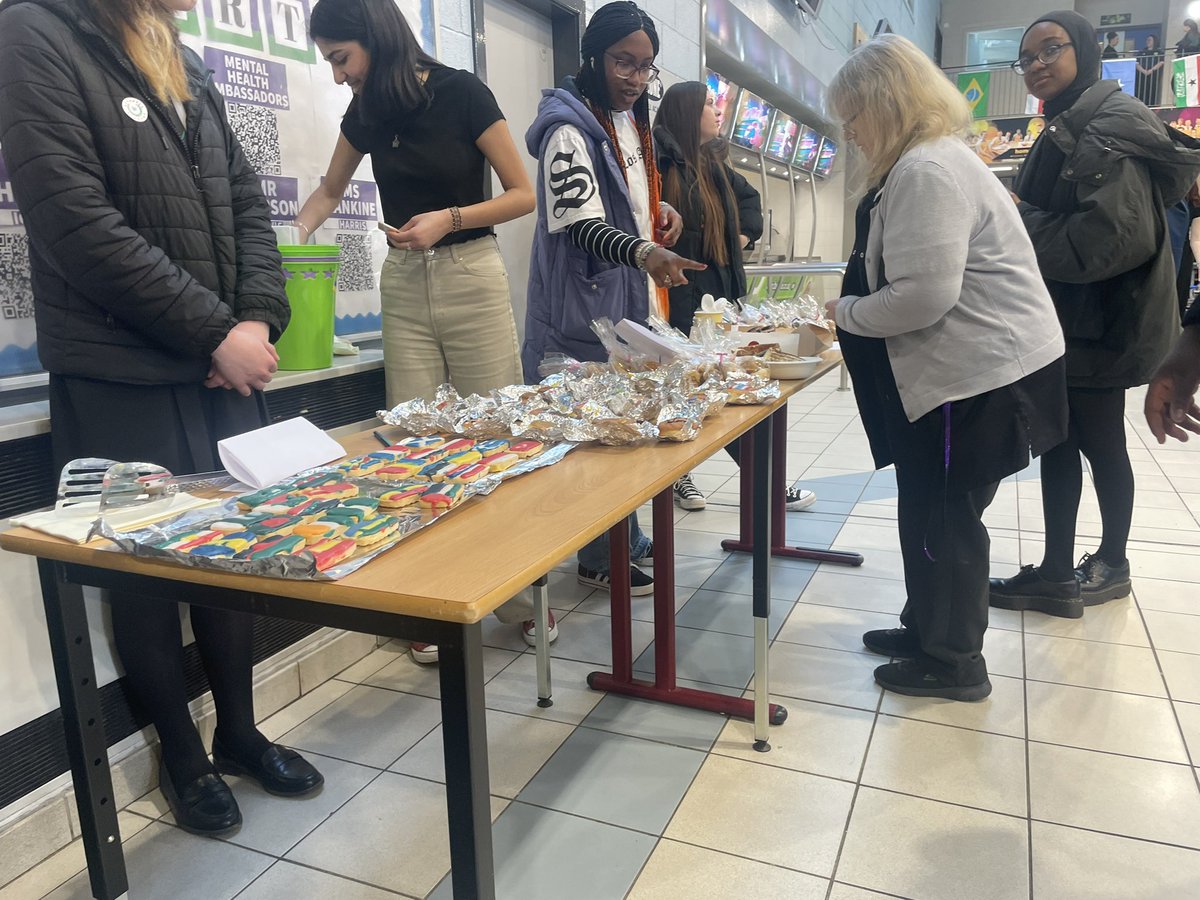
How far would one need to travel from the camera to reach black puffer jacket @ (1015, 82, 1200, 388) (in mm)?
2146

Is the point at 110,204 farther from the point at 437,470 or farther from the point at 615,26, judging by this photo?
the point at 615,26

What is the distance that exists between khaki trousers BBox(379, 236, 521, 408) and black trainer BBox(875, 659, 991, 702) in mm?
1194

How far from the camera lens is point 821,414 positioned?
600 centimetres

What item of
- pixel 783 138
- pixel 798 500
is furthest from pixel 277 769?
pixel 783 138

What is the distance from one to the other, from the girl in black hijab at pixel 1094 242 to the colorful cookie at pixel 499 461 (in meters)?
1.61

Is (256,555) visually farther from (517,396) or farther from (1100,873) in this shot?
(1100,873)

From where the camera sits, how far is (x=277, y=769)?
180 centimetres

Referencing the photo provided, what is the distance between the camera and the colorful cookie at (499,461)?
1.33m

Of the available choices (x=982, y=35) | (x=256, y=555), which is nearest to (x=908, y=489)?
(x=256, y=555)

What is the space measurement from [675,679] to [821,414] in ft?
13.5

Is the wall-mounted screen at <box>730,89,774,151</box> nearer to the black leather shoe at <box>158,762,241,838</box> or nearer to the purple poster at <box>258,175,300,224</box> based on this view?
the purple poster at <box>258,175,300,224</box>

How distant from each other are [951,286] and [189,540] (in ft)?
4.67

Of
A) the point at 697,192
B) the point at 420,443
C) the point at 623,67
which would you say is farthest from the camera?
the point at 697,192

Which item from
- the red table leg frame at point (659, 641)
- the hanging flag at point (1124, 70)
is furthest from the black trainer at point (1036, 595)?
the hanging flag at point (1124, 70)
